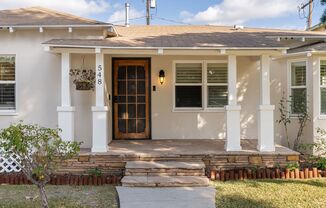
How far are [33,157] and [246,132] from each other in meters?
7.38

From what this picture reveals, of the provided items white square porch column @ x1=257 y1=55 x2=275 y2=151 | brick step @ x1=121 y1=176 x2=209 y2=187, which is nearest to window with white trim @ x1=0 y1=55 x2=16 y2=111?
brick step @ x1=121 y1=176 x2=209 y2=187

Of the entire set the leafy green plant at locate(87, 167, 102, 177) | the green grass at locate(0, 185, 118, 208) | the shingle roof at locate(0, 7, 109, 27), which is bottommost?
the green grass at locate(0, 185, 118, 208)

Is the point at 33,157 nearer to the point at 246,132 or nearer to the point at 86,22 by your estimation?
the point at 86,22

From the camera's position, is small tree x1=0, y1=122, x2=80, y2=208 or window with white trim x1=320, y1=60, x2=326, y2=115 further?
window with white trim x1=320, y1=60, x2=326, y2=115

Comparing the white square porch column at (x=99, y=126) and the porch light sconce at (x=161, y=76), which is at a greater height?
the porch light sconce at (x=161, y=76)

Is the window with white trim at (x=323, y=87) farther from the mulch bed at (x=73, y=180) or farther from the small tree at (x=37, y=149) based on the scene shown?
the small tree at (x=37, y=149)

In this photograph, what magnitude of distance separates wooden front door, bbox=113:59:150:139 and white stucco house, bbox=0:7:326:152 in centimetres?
3

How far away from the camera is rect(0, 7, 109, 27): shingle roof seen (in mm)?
9758

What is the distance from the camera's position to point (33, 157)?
20.2ft

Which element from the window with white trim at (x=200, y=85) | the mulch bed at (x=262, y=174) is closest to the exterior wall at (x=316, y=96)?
the mulch bed at (x=262, y=174)

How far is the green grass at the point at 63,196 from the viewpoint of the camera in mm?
6627

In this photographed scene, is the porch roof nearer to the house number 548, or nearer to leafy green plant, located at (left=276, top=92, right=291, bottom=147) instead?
leafy green plant, located at (left=276, top=92, right=291, bottom=147)

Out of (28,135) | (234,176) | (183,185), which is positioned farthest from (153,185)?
(28,135)

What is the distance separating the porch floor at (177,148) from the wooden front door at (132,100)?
0.60 meters
